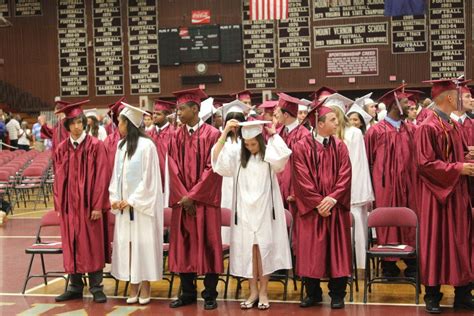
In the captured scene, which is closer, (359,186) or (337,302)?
(337,302)

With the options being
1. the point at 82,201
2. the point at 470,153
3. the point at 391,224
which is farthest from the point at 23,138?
the point at 470,153

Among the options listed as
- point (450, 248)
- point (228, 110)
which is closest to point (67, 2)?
point (228, 110)

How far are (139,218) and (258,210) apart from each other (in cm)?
131

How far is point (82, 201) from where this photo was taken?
25.9ft

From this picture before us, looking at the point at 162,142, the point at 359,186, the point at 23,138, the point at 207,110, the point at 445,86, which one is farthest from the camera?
the point at 23,138

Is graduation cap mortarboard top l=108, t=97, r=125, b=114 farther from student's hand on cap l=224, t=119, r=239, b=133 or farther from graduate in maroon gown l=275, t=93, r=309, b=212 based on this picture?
graduate in maroon gown l=275, t=93, r=309, b=212

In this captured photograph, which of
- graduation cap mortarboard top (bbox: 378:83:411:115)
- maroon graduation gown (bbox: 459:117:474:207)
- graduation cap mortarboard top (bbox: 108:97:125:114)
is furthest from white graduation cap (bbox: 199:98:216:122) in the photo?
maroon graduation gown (bbox: 459:117:474:207)

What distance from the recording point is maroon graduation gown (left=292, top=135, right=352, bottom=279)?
23.7 feet

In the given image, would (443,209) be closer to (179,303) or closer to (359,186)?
(359,186)

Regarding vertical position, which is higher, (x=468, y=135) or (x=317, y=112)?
(x=317, y=112)

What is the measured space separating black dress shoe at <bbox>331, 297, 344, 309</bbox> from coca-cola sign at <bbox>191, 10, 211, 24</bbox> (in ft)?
59.0

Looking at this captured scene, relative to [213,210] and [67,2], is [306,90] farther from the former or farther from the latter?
[213,210]

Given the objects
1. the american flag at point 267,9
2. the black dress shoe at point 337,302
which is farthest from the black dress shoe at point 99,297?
the american flag at point 267,9

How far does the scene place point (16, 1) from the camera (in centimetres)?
2670
